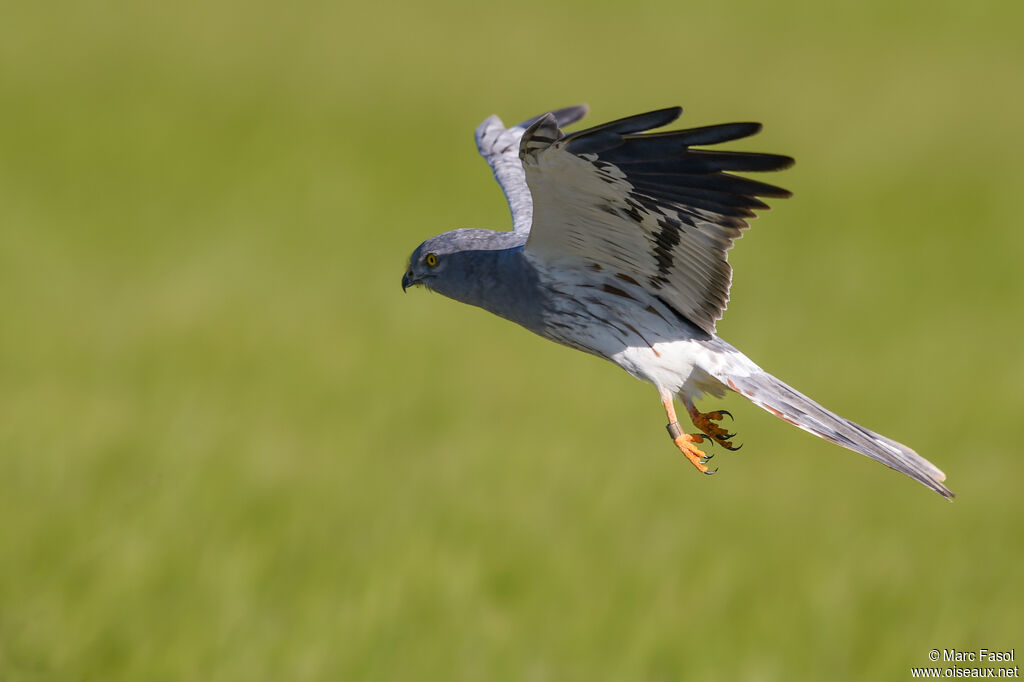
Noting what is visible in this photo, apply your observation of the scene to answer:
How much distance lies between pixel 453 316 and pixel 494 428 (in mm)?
4925

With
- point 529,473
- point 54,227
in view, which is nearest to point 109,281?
point 54,227

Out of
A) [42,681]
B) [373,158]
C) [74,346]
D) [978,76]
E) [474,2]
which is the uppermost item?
[978,76]

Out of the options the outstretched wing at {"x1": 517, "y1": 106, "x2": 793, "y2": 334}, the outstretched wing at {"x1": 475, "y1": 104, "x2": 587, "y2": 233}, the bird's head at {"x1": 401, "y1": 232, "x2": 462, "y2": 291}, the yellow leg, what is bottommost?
the yellow leg

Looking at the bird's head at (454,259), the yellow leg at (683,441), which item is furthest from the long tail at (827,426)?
the bird's head at (454,259)

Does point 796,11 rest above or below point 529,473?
above

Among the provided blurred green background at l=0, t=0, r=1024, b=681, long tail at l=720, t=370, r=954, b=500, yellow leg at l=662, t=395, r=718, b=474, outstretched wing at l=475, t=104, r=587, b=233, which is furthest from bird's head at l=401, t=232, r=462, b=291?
blurred green background at l=0, t=0, r=1024, b=681

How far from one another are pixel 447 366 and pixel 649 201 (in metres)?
15.9

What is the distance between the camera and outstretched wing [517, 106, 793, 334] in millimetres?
5492

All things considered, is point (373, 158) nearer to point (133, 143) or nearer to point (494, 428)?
point (133, 143)

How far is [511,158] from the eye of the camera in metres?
8.81

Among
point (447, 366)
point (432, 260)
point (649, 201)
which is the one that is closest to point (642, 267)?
point (649, 201)

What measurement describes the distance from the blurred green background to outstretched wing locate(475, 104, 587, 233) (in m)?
6.76

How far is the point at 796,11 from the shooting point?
37.7 meters

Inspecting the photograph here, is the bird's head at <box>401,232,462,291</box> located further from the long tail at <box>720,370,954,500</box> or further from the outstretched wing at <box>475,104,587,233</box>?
the long tail at <box>720,370,954,500</box>
